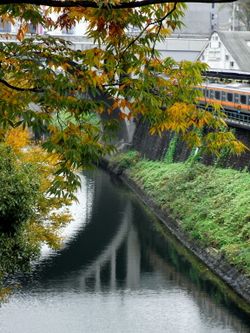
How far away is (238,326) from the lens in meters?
21.8

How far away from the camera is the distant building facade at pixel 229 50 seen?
51.0m

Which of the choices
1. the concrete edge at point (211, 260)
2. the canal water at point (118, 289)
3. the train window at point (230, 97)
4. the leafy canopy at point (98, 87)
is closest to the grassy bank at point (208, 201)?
the concrete edge at point (211, 260)

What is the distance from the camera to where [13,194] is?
15391 mm

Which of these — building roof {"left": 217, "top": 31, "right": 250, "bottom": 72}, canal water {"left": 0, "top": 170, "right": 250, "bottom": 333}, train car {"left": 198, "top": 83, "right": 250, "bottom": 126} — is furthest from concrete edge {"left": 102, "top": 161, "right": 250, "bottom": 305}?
building roof {"left": 217, "top": 31, "right": 250, "bottom": 72}

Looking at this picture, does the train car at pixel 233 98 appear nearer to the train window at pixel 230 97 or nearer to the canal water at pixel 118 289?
the train window at pixel 230 97

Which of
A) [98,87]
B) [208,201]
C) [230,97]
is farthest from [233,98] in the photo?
[98,87]

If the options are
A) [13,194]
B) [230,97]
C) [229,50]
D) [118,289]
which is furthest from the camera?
[229,50]

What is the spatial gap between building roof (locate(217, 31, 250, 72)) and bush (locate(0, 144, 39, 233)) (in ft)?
119

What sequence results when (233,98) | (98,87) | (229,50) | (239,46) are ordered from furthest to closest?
(239,46)
(229,50)
(233,98)
(98,87)

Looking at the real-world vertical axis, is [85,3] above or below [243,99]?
above

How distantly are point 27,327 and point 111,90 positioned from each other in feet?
47.7

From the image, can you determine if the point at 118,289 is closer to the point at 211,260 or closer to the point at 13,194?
the point at 211,260

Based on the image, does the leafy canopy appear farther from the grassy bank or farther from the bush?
the grassy bank

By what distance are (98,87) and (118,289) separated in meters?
18.0
